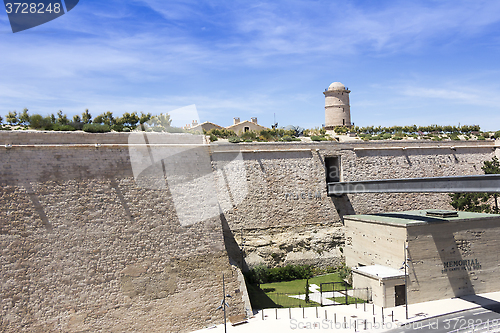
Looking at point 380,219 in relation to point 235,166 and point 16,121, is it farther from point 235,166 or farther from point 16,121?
point 16,121

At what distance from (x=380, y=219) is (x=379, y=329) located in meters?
6.98

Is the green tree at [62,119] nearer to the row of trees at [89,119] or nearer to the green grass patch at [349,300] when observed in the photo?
the row of trees at [89,119]

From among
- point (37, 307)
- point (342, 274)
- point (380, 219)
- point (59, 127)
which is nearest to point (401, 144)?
point (380, 219)

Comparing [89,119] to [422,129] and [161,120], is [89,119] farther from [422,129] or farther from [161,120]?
[422,129]

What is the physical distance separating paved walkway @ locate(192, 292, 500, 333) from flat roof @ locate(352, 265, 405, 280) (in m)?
1.57

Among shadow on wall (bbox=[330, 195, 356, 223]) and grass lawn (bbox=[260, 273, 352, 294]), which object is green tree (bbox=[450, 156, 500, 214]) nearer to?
shadow on wall (bbox=[330, 195, 356, 223])

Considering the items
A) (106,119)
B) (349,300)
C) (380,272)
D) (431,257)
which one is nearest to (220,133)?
(106,119)

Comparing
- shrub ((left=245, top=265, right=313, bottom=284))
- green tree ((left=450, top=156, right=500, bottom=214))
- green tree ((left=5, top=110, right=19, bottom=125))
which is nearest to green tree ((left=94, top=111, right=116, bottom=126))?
green tree ((left=5, top=110, right=19, bottom=125))

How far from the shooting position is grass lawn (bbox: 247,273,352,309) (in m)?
18.3

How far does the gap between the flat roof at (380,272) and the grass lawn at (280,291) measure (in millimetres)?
2019

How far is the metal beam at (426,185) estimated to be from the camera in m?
15.9

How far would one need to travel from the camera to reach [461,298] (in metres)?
19.5

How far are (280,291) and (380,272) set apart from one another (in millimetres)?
5471

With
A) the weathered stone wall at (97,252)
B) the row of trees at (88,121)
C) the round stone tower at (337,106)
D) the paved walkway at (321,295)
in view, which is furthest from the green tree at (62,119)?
the round stone tower at (337,106)
